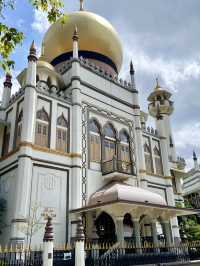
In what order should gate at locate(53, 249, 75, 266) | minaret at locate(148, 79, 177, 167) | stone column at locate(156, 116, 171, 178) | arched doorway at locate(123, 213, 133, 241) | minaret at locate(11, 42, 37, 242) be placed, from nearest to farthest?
gate at locate(53, 249, 75, 266)
minaret at locate(11, 42, 37, 242)
arched doorway at locate(123, 213, 133, 241)
stone column at locate(156, 116, 171, 178)
minaret at locate(148, 79, 177, 167)

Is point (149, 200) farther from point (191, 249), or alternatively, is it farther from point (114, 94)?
point (114, 94)

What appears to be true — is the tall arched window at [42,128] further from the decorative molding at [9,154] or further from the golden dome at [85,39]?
the golden dome at [85,39]

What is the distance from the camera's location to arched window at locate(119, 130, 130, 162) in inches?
675

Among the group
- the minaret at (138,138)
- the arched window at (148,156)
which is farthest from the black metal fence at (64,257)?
Answer: the arched window at (148,156)

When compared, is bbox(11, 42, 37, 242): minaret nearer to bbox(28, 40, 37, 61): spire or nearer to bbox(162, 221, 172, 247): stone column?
bbox(28, 40, 37, 61): spire

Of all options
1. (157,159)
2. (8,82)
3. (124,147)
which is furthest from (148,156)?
(8,82)

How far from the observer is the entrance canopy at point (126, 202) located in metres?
12.1

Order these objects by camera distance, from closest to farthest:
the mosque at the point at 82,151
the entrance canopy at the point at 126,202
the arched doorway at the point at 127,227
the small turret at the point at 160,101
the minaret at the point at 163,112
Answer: the entrance canopy at the point at 126,202 → the mosque at the point at 82,151 → the arched doorway at the point at 127,227 → the minaret at the point at 163,112 → the small turret at the point at 160,101

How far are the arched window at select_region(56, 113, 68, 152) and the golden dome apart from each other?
23.0 feet

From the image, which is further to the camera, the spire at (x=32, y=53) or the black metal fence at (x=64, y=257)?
the spire at (x=32, y=53)

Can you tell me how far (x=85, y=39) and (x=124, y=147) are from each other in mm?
8190

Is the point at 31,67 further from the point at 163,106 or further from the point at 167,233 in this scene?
the point at 163,106

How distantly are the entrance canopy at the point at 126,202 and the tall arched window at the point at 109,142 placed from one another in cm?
223

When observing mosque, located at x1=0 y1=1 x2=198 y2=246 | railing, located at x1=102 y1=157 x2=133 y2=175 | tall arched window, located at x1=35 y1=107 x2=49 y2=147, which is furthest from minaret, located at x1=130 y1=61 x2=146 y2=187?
tall arched window, located at x1=35 y1=107 x2=49 y2=147
